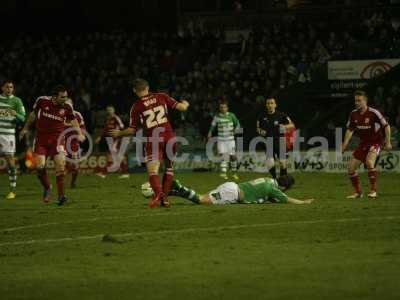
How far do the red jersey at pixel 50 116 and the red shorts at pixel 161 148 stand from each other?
254cm

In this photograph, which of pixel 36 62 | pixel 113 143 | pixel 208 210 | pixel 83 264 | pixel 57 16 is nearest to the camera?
pixel 83 264

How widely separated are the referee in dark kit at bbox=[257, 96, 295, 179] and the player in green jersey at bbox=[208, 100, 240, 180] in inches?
229

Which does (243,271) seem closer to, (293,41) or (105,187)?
(105,187)

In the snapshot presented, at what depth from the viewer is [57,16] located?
136ft

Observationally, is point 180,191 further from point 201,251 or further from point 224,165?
point 224,165

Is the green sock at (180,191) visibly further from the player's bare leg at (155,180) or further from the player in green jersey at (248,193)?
the player's bare leg at (155,180)

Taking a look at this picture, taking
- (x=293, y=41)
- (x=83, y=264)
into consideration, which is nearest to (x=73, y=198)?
(x=83, y=264)

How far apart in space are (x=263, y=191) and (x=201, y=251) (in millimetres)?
5106

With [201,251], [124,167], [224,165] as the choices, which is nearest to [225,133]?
[224,165]

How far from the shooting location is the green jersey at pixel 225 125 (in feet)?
92.8

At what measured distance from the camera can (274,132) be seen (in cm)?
2195

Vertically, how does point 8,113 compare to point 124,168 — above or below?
above

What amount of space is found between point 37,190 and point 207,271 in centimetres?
1380

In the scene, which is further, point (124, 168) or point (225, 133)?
point (124, 168)
